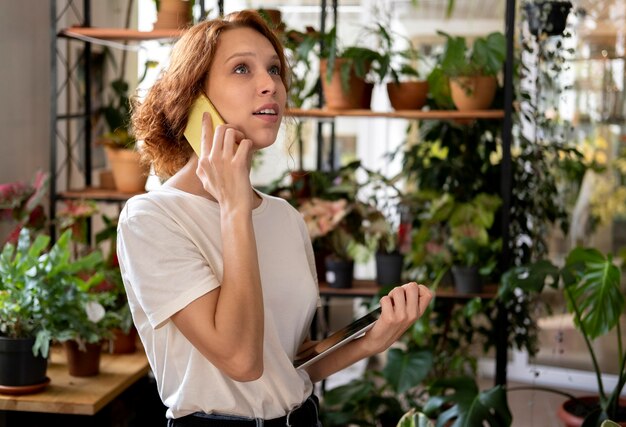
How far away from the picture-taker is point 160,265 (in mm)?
1483

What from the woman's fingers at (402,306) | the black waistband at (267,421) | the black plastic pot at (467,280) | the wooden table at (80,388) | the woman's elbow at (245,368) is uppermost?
the woman's fingers at (402,306)

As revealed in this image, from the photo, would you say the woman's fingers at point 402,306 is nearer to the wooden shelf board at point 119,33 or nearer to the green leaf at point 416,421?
the green leaf at point 416,421

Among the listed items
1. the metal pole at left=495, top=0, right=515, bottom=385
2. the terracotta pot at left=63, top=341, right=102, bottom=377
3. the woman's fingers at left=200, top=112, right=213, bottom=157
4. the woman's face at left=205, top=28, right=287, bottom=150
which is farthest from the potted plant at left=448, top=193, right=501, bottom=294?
the woman's fingers at left=200, top=112, right=213, bottom=157

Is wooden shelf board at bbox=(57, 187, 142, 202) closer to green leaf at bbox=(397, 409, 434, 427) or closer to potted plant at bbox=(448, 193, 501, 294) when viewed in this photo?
potted plant at bbox=(448, 193, 501, 294)

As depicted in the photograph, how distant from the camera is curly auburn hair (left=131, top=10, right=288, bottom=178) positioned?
1628 mm

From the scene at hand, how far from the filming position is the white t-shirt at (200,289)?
1484mm

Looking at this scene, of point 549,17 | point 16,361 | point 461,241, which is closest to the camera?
point 16,361

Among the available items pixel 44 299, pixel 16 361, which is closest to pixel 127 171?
pixel 44 299

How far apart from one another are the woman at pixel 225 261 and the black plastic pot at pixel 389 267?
6.13 ft

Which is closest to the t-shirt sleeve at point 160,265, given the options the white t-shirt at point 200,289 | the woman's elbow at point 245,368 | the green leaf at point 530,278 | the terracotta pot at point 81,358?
the white t-shirt at point 200,289

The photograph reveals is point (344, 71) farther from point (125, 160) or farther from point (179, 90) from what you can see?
point (179, 90)

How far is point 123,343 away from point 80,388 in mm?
466

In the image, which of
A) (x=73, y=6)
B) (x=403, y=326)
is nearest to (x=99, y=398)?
(x=403, y=326)

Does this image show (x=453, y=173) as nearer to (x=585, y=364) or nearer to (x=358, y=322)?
(x=585, y=364)
